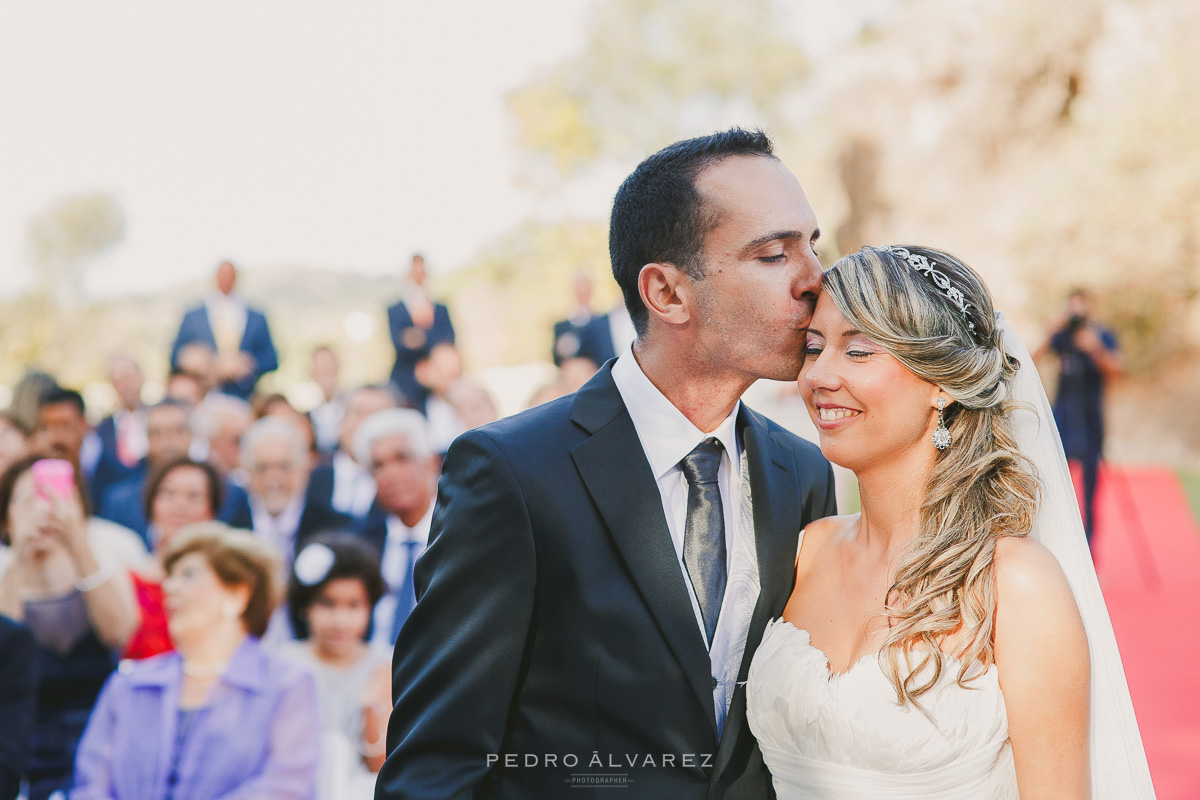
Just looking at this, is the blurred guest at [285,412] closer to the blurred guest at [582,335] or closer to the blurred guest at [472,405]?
the blurred guest at [472,405]

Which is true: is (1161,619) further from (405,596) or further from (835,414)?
(835,414)

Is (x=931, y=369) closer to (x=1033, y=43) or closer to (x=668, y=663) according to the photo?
(x=668, y=663)

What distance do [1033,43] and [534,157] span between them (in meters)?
18.0

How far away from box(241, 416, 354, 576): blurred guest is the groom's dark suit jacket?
3.68m

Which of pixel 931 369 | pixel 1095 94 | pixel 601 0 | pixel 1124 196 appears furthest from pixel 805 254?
pixel 601 0

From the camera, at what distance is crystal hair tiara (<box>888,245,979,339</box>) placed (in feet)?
7.61

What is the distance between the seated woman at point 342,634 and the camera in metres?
4.14

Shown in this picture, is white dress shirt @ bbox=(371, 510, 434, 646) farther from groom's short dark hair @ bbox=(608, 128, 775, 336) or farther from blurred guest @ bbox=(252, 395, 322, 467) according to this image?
groom's short dark hair @ bbox=(608, 128, 775, 336)

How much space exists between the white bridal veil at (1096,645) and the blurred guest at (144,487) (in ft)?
13.6

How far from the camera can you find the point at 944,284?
233cm

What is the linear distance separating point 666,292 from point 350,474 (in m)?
4.51

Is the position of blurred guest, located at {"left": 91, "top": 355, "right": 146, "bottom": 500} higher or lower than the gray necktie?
higher

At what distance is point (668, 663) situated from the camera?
6.45 ft

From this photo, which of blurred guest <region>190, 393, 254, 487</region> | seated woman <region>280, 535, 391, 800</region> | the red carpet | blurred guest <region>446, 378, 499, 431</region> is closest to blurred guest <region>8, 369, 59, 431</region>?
blurred guest <region>190, 393, 254, 487</region>
